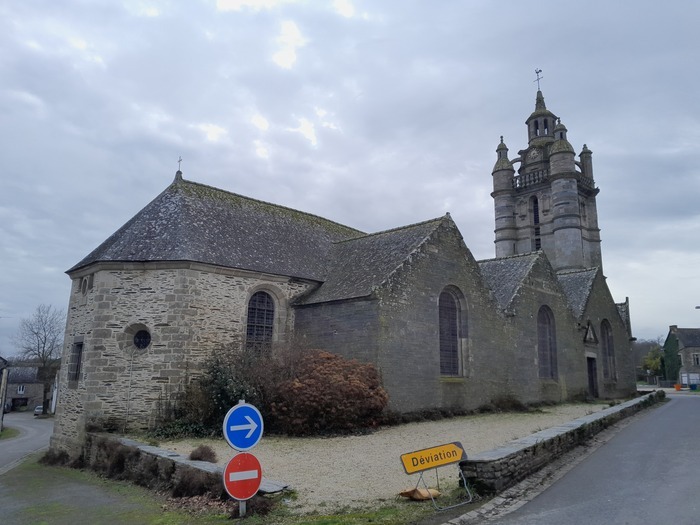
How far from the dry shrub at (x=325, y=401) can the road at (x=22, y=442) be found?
10585mm

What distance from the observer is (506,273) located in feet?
82.3

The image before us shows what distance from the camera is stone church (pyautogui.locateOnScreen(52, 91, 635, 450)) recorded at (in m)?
15.8

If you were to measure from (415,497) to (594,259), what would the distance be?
39217mm

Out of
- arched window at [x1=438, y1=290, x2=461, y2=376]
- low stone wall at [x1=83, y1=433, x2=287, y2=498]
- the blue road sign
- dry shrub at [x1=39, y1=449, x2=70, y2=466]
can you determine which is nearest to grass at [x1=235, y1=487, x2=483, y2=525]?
low stone wall at [x1=83, y1=433, x2=287, y2=498]

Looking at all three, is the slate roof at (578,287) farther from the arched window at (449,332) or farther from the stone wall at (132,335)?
the stone wall at (132,335)

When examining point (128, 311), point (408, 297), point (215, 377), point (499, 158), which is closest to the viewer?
point (215, 377)

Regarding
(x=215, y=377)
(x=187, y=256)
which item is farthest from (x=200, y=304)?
(x=215, y=377)

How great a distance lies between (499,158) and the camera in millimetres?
46469

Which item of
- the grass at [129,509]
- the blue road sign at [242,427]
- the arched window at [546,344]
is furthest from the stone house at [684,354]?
the blue road sign at [242,427]

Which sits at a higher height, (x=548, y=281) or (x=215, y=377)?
(x=548, y=281)

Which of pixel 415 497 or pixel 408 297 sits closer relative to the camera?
pixel 415 497

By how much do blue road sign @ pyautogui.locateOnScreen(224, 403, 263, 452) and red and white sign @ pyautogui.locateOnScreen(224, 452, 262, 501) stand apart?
6.4 inches

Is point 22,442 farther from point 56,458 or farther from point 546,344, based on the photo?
point 546,344

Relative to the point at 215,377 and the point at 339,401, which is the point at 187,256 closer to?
the point at 215,377
